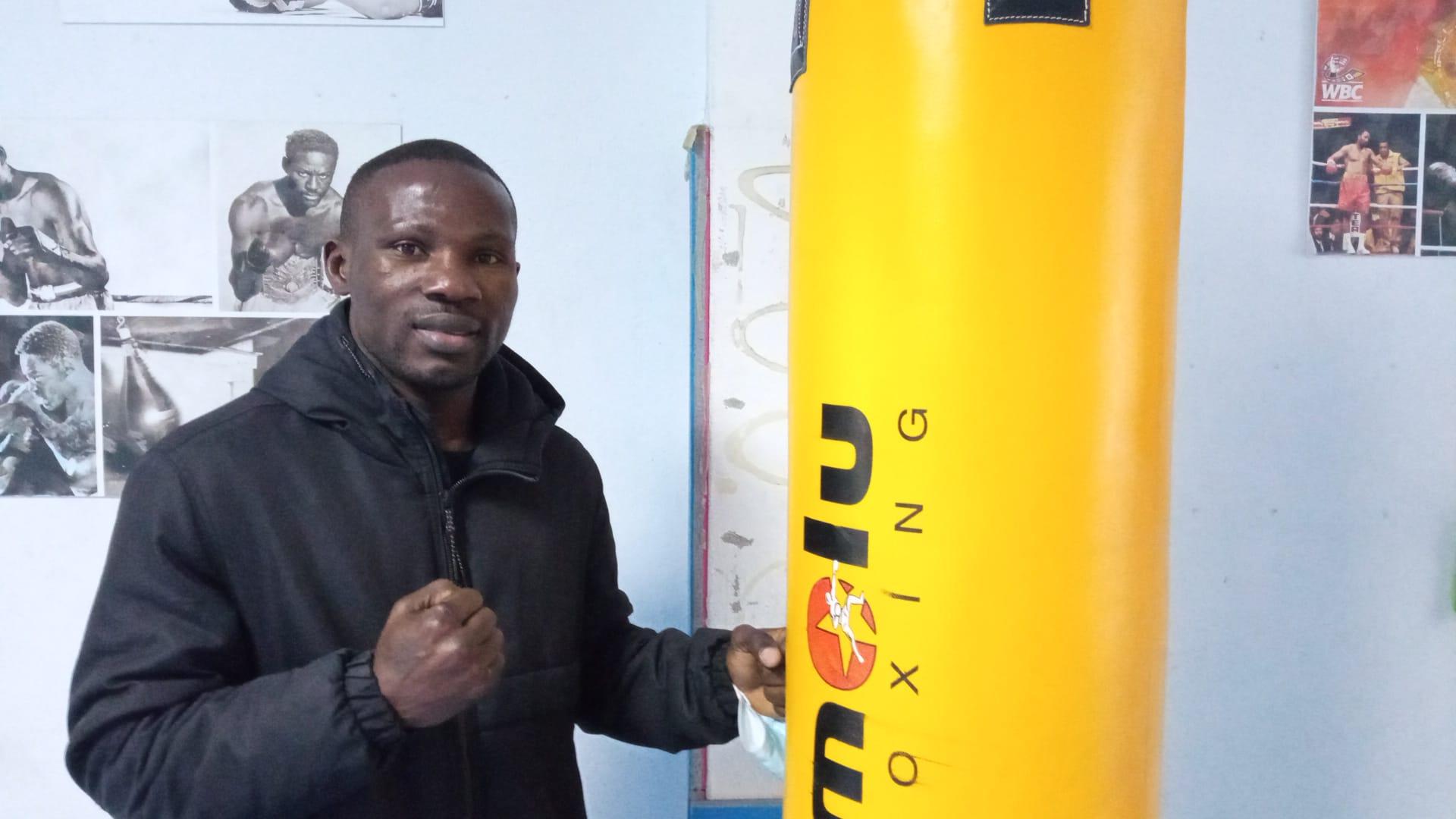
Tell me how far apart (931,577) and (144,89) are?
4.36 feet

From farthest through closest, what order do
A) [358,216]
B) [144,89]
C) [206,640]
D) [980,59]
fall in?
[144,89]
[358,216]
[206,640]
[980,59]

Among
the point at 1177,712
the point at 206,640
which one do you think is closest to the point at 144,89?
the point at 206,640

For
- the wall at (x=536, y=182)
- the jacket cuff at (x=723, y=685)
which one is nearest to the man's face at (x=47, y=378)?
the wall at (x=536, y=182)

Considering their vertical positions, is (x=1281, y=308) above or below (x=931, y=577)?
above

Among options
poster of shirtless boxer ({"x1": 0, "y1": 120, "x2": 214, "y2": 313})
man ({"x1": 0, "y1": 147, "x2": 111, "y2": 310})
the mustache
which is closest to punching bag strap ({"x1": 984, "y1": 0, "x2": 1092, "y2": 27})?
the mustache

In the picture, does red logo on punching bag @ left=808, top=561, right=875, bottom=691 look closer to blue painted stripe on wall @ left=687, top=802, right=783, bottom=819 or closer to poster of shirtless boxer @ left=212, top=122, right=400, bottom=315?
blue painted stripe on wall @ left=687, top=802, right=783, bottom=819

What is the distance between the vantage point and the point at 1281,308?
4.22 feet

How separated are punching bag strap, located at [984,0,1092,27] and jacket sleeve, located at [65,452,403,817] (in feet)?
2.24

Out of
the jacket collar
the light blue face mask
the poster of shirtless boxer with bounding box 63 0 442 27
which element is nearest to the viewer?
the jacket collar

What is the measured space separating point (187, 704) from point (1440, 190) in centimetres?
171

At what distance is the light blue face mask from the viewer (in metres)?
0.93

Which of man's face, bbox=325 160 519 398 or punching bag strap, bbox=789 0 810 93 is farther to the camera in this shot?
man's face, bbox=325 160 519 398

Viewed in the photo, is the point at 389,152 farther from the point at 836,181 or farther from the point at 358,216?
the point at 836,181

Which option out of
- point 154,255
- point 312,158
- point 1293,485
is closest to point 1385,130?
point 1293,485
